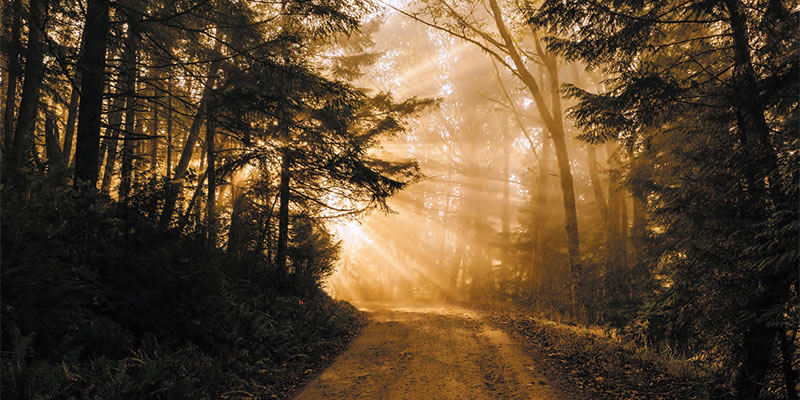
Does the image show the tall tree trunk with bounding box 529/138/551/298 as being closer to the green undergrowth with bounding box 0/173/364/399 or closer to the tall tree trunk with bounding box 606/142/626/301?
the tall tree trunk with bounding box 606/142/626/301

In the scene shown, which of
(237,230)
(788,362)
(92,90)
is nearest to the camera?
(788,362)

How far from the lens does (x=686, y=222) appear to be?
7039 millimetres

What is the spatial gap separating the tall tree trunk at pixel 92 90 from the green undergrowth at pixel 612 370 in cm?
895

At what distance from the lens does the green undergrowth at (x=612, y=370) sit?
6.42 metres

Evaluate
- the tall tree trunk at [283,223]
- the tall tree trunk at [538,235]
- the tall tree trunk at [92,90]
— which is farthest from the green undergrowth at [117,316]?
the tall tree trunk at [538,235]

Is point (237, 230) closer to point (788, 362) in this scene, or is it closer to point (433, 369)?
point (433, 369)

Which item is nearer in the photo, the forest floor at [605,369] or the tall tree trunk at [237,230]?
the forest floor at [605,369]

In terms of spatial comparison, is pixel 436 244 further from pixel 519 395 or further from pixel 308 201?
pixel 519 395

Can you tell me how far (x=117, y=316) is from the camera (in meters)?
6.28

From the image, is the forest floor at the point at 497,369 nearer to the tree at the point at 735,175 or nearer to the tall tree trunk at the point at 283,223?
the tree at the point at 735,175

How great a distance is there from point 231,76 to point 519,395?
36.7 feet

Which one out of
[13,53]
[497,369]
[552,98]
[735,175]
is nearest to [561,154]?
[552,98]

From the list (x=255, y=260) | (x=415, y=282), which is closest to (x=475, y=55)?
(x=415, y=282)

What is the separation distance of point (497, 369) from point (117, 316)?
659cm
